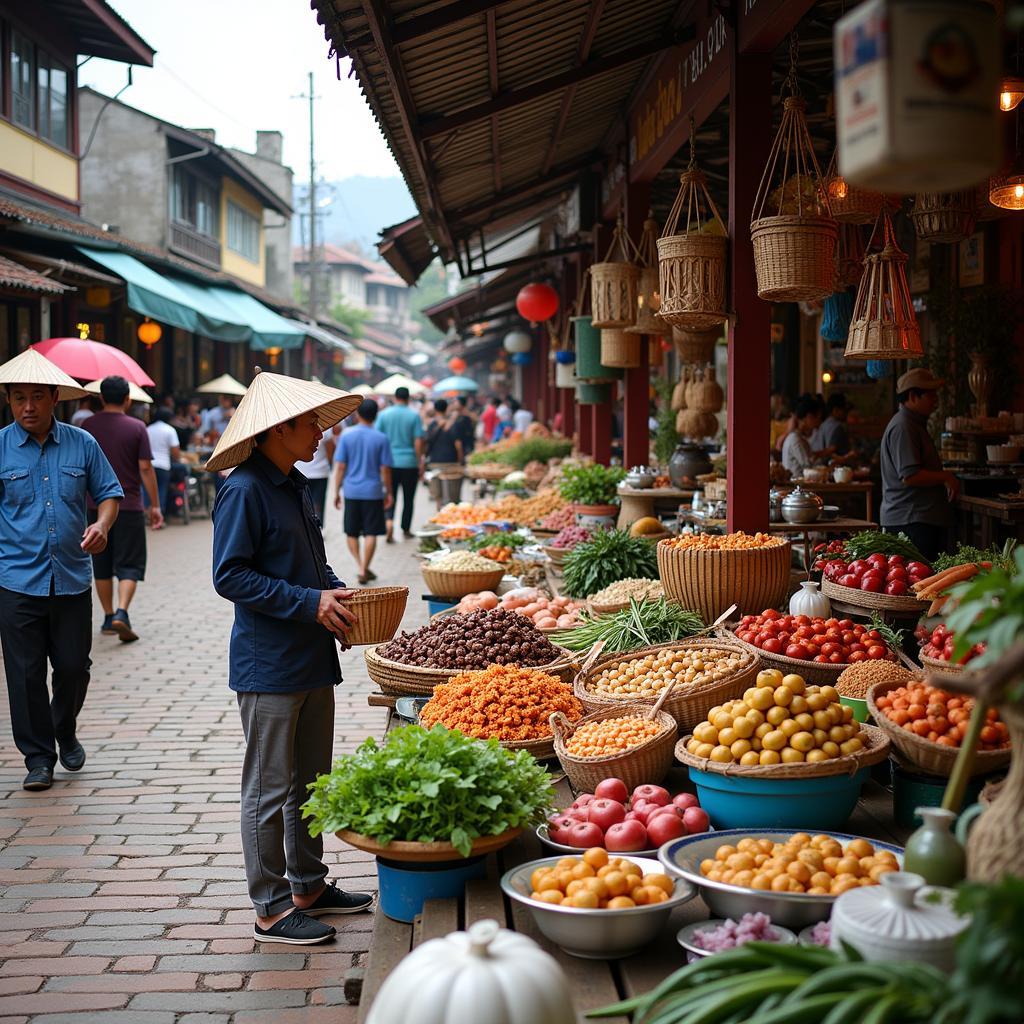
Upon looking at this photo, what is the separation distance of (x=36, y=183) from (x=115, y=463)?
35.4 ft

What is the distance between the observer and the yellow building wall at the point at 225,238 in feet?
106

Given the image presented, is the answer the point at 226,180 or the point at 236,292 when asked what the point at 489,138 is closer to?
the point at 236,292

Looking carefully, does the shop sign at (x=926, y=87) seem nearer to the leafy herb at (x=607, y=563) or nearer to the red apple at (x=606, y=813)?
the red apple at (x=606, y=813)

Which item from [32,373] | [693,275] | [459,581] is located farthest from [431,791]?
[459,581]

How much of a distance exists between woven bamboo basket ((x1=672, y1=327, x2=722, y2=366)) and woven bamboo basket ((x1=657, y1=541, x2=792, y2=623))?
168 inches

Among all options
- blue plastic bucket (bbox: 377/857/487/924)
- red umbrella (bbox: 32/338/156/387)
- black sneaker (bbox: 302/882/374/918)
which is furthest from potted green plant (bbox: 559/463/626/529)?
blue plastic bucket (bbox: 377/857/487/924)

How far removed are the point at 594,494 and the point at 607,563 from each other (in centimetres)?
317

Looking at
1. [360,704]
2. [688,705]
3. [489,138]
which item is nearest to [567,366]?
[489,138]

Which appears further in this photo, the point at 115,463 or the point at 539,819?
the point at 115,463

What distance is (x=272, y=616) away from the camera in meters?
4.20

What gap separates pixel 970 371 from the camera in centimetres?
1291

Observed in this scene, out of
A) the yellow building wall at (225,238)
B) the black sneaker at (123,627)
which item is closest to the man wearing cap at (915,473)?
the black sneaker at (123,627)

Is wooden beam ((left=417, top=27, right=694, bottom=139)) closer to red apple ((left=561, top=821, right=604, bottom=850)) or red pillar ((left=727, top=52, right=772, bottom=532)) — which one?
red pillar ((left=727, top=52, right=772, bottom=532))

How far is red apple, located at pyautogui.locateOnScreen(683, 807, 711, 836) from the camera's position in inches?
145
